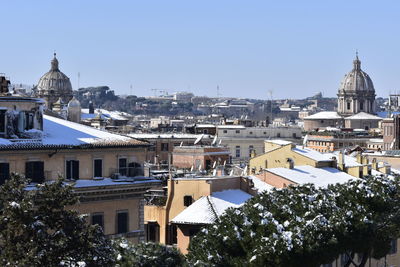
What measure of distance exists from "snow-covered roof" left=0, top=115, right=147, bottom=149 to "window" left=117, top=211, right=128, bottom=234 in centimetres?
255

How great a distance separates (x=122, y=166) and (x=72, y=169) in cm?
240

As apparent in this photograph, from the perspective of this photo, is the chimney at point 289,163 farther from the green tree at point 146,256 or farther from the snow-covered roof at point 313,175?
the green tree at point 146,256

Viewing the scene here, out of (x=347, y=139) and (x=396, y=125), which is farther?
(x=347, y=139)

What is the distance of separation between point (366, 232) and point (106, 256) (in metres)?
12.6

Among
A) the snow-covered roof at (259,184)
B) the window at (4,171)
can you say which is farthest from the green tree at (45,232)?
the snow-covered roof at (259,184)

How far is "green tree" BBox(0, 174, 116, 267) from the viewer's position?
29031 mm

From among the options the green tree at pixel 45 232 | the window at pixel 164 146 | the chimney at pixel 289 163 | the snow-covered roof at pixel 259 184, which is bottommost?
the window at pixel 164 146

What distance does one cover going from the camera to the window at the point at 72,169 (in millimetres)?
40219

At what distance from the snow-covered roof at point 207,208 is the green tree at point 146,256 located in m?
8.88

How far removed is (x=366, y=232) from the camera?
39719 millimetres

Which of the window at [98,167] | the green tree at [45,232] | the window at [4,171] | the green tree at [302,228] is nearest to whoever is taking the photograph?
the green tree at [45,232]

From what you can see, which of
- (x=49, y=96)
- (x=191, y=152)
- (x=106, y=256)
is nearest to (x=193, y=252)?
(x=106, y=256)

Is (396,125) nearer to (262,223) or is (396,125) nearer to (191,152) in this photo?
(191,152)

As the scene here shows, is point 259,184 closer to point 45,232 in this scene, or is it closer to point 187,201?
point 187,201
